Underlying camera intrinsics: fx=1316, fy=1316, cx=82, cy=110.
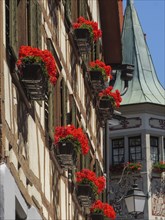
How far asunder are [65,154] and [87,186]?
2698mm

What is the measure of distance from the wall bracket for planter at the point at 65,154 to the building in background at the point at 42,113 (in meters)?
0.10

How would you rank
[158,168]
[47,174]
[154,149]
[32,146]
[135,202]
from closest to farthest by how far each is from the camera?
[32,146] < [47,174] < [135,202] < [158,168] < [154,149]

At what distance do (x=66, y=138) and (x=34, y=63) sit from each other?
3.62 metres

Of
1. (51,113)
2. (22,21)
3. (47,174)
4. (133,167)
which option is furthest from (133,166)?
(22,21)

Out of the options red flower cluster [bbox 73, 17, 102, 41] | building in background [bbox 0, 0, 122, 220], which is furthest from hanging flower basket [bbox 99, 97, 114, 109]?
red flower cluster [bbox 73, 17, 102, 41]


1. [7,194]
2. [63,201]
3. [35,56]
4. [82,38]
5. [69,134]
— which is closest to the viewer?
[7,194]

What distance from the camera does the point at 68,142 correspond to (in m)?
18.6

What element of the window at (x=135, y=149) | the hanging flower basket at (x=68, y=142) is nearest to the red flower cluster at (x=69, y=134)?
the hanging flower basket at (x=68, y=142)

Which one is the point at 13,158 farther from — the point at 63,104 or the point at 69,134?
the point at 63,104

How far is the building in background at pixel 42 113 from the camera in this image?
46.5ft

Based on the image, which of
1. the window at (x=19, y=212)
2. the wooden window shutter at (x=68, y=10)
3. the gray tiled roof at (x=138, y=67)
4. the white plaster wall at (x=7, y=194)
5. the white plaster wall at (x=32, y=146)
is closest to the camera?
the white plaster wall at (x=7, y=194)

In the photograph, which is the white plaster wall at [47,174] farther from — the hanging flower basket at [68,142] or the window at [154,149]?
the window at [154,149]

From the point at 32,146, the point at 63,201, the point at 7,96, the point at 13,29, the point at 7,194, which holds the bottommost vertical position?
the point at 63,201

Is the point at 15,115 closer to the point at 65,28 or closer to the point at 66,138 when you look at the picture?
the point at 66,138
